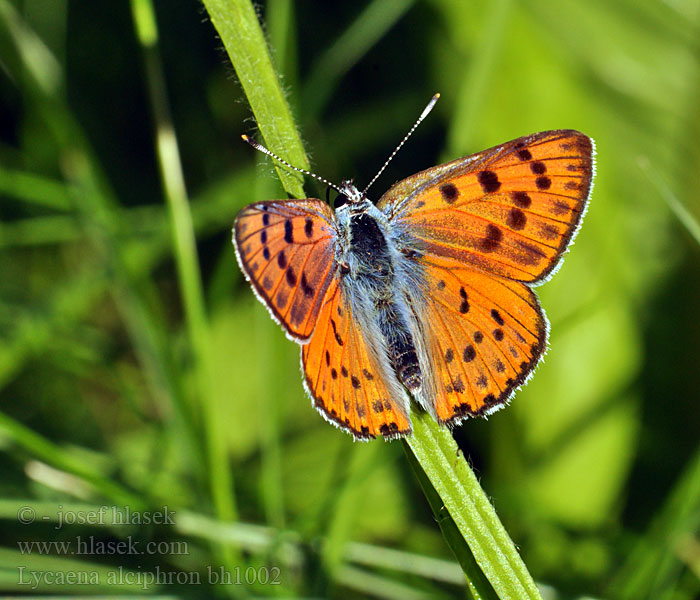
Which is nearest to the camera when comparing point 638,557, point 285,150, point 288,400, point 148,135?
point 285,150

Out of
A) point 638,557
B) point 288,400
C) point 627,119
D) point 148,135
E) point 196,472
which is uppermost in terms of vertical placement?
point 148,135

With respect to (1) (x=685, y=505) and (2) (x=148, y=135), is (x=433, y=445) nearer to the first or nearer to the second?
(1) (x=685, y=505)

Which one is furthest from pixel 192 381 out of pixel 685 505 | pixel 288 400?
pixel 685 505

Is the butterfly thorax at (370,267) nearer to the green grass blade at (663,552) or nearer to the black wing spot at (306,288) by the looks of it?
the black wing spot at (306,288)

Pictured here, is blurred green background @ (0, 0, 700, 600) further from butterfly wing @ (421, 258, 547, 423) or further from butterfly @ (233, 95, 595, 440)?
butterfly wing @ (421, 258, 547, 423)

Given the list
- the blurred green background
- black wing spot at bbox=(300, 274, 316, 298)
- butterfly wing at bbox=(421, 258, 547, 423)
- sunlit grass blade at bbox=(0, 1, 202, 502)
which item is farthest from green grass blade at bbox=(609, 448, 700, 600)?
sunlit grass blade at bbox=(0, 1, 202, 502)

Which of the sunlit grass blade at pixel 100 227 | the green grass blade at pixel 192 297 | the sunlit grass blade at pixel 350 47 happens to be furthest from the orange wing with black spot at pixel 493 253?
the sunlit grass blade at pixel 350 47

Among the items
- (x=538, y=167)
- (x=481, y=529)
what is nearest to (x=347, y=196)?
(x=538, y=167)
